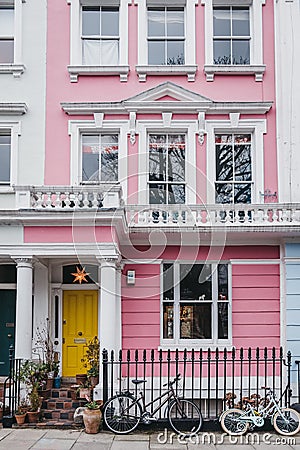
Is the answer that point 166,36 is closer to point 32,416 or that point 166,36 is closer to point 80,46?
point 80,46

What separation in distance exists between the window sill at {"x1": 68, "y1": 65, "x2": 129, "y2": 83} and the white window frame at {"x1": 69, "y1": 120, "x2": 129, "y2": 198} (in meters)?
1.05

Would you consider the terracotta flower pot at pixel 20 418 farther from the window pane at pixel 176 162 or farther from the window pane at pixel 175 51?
the window pane at pixel 175 51

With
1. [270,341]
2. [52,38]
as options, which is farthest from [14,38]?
[270,341]

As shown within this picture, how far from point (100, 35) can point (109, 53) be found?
19.0 inches

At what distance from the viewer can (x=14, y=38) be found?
45.9 ft

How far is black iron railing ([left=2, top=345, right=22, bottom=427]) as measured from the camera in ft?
35.7

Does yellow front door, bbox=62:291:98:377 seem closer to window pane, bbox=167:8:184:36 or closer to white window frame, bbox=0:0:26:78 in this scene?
white window frame, bbox=0:0:26:78

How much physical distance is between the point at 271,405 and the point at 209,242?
3.94 m

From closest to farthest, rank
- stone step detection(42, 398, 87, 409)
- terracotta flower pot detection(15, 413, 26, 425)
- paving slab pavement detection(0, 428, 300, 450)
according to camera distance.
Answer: paving slab pavement detection(0, 428, 300, 450) → terracotta flower pot detection(15, 413, 26, 425) → stone step detection(42, 398, 87, 409)

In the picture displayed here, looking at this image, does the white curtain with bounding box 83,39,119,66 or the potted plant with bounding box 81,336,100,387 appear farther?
the white curtain with bounding box 83,39,119,66

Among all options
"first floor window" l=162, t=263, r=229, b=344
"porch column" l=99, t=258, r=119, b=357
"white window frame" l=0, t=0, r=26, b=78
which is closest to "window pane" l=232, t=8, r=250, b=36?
"white window frame" l=0, t=0, r=26, b=78

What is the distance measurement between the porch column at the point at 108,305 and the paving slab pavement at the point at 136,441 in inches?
65.1

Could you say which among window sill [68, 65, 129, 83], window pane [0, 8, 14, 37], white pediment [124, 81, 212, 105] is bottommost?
white pediment [124, 81, 212, 105]

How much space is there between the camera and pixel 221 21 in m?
14.2
